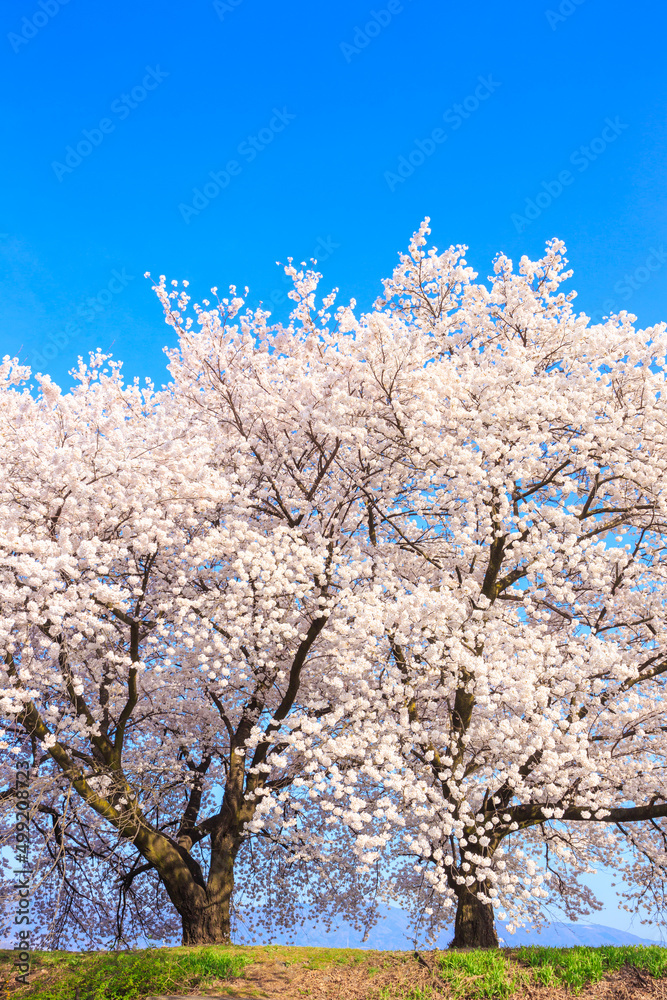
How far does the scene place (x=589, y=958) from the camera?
30.3 feet

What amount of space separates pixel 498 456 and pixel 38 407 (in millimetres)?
8472

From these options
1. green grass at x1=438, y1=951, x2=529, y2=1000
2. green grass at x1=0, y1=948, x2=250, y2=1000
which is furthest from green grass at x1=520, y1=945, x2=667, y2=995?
green grass at x1=0, y1=948, x2=250, y2=1000

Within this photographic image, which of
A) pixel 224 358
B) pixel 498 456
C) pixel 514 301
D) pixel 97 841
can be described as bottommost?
pixel 97 841

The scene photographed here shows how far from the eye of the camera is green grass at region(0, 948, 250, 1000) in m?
8.84

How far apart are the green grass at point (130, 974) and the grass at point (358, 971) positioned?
0.01 meters

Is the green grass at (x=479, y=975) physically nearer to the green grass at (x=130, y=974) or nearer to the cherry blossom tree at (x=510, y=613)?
the cherry blossom tree at (x=510, y=613)

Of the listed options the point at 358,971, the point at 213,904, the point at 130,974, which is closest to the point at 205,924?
the point at 213,904

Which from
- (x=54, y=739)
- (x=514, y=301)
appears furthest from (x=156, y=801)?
(x=514, y=301)

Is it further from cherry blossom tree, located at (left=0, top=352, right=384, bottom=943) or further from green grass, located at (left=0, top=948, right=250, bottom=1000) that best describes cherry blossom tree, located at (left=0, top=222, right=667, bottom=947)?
green grass, located at (left=0, top=948, right=250, bottom=1000)

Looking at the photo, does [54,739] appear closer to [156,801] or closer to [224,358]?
[156,801]

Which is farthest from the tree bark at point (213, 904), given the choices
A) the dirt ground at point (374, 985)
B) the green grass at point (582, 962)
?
the green grass at point (582, 962)

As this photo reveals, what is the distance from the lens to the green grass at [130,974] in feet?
29.0

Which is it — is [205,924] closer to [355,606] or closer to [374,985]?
[374,985]

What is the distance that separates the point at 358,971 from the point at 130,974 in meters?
3.06
